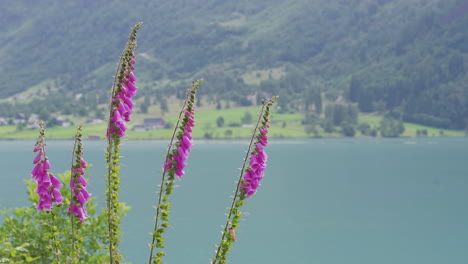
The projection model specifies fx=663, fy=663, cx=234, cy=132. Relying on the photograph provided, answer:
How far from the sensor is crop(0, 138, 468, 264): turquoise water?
165ft

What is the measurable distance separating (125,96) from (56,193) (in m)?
1.13

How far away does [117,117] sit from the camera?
614 cm

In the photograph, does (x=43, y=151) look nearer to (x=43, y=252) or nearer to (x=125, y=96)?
(x=125, y=96)

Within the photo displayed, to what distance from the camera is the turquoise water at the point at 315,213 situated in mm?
50375

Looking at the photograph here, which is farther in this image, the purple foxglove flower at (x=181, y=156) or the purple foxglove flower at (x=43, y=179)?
Result: the purple foxglove flower at (x=181, y=156)

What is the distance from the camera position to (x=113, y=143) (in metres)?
6.28

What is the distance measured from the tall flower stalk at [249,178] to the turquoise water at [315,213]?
3733 centimetres

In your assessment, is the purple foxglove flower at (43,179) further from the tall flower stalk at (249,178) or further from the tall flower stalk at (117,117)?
the tall flower stalk at (249,178)

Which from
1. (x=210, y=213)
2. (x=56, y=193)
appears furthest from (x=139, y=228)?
(x=56, y=193)

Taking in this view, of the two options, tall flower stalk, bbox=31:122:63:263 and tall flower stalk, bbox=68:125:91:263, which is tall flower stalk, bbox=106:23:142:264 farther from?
tall flower stalk, bbox=31:122:63:263

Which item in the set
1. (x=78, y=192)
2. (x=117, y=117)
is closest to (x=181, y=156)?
(x=117, y=117)

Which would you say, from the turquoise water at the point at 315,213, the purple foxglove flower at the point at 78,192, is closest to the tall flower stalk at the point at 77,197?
the purple foxglove flower at the point at 78,192

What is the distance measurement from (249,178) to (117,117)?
1404mm

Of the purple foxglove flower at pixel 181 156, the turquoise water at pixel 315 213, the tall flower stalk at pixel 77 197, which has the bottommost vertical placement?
the turquoise water at pixel 315 213
